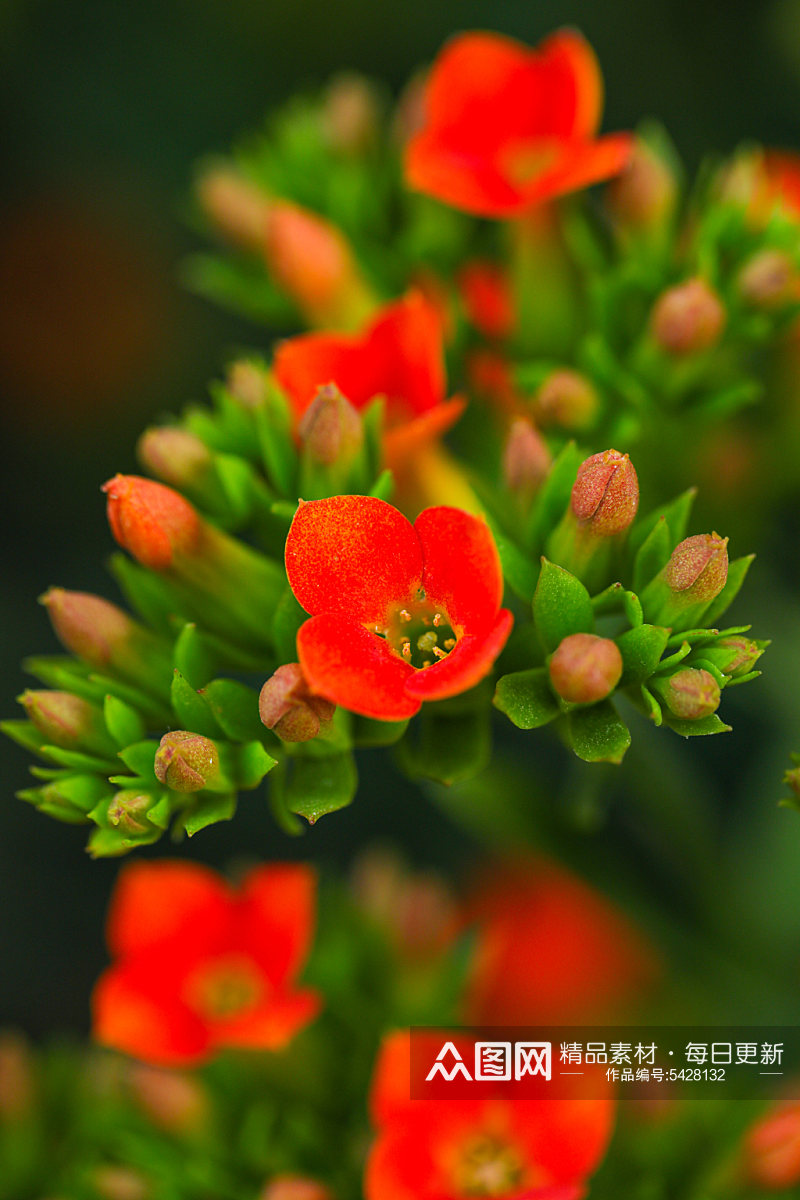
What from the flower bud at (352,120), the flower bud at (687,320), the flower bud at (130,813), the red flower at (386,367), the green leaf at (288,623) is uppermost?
the flower bud at (352,120)

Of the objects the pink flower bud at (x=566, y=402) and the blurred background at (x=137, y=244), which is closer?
the pink flower bud at (x=566, y=402)

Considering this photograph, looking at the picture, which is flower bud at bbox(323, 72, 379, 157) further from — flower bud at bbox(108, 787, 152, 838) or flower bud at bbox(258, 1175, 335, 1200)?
flower bud at bbox(258, 1175, 335, 1200)

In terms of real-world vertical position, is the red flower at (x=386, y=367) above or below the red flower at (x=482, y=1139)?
above

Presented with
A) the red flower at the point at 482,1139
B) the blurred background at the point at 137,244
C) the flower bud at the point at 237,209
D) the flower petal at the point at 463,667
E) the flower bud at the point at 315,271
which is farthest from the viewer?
the blurred background at the point at 137,244

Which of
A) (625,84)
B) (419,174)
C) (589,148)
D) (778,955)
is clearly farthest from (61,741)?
(625,84)

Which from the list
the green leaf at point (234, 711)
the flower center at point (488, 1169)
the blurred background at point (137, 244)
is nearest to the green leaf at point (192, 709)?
the green leaf at point (234, 711)

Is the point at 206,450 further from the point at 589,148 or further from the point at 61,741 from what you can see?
the point at 589,148

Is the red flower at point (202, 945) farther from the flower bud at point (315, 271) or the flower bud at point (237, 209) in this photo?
the flower bud at point (237, 209)
